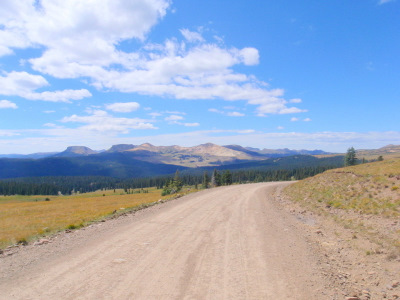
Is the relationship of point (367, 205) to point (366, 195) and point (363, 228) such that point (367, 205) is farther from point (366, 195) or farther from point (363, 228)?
point (363, 228)

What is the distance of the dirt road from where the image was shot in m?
6.26

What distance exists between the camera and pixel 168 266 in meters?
7.93

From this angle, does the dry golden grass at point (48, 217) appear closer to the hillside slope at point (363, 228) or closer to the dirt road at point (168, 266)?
the dirt road at point (168, 266)

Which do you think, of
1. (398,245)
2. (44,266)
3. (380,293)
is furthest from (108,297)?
(398,245)

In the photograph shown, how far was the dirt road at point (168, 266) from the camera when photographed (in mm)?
6259

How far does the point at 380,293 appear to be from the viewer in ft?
21.5

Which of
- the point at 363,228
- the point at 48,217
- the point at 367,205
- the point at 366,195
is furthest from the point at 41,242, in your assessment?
the point at 48,217

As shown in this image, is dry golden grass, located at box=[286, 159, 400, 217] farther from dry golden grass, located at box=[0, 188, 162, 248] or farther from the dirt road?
dry golden grass, located at box=[0, 188, 162, 248]

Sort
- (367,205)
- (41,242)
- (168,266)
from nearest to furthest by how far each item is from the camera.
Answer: (168,266)
(41,242)
(367,205)

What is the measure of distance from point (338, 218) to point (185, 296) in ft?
42.8

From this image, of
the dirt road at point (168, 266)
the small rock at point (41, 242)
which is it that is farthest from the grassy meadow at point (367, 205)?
the small rock at point (41, 242)

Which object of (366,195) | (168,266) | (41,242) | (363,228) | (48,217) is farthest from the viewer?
(48,217)

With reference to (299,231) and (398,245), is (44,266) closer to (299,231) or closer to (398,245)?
(299,231)

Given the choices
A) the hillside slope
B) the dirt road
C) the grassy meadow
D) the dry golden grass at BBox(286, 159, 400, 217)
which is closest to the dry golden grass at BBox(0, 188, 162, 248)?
the dirt road
